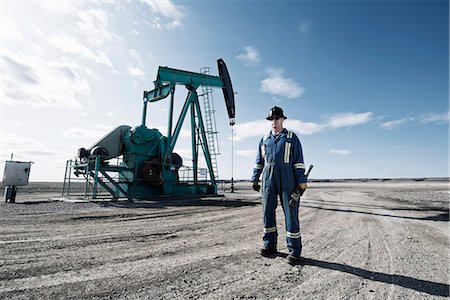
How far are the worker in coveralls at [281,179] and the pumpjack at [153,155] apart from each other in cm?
880

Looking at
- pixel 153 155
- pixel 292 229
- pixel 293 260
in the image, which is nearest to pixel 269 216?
pixel 292 229

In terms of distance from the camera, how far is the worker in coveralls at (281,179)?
2973 millimetres

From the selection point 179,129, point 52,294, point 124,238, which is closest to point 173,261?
point 52,294

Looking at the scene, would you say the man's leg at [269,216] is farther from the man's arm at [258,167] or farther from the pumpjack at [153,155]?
the pumpjack at [153,155]

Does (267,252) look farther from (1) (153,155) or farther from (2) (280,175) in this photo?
(1) (153,155)

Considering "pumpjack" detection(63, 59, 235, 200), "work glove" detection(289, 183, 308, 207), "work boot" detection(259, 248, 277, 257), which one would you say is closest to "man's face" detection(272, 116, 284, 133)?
"work glove" detection(289, 183, 308, 207)

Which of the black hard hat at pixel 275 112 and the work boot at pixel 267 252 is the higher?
the black hard hat at pixel 275 112

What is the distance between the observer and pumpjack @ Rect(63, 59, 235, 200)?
1075 cm

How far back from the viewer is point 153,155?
1236 centimetres

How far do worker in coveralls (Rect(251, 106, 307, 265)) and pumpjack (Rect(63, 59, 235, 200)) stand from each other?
880 cm

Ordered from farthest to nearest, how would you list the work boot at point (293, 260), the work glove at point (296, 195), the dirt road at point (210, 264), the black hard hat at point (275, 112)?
the black hard hat at point (275, 112) → the work glove at point (296, 195) → the work boot at point (293, 260) → the dirt road at point (210, 264)

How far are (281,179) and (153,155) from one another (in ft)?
33.6

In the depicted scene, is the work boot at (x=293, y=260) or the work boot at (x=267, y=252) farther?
the work boot at (x=267, y=252)

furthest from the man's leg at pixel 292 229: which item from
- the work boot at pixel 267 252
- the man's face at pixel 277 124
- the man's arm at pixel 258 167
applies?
the man's face at pixel 277 124
